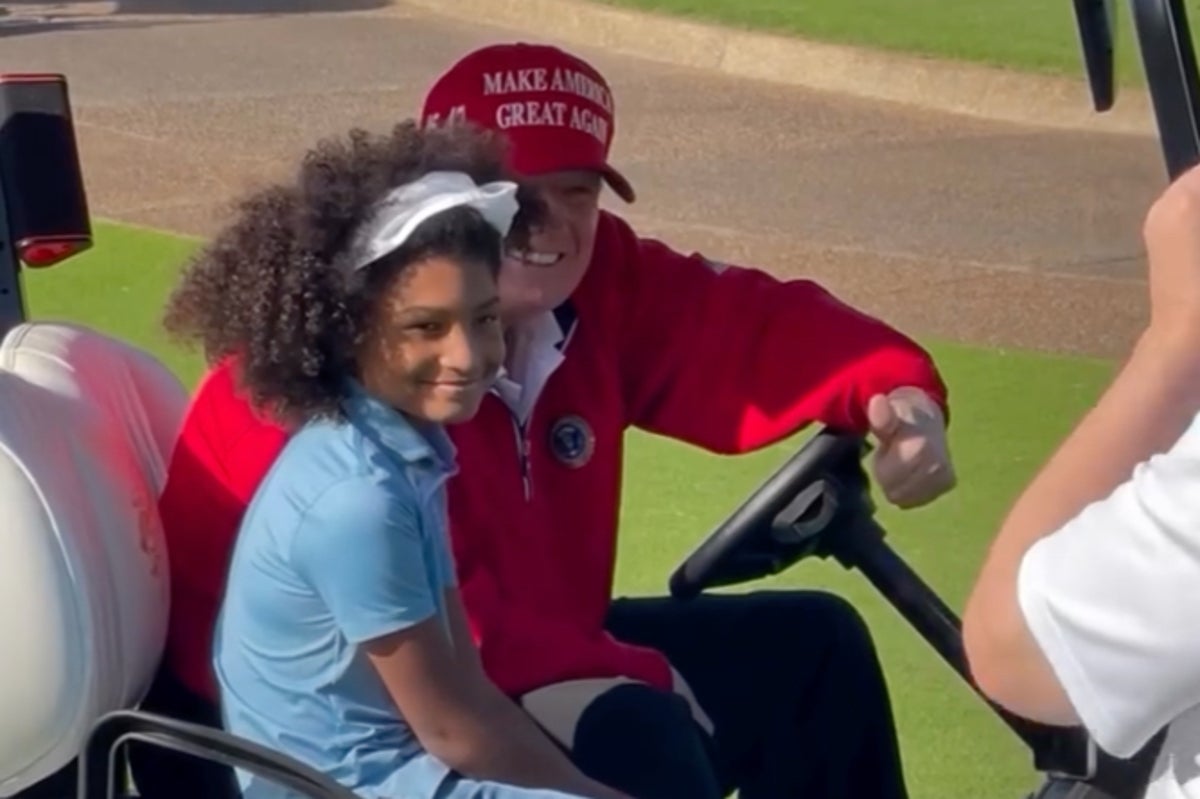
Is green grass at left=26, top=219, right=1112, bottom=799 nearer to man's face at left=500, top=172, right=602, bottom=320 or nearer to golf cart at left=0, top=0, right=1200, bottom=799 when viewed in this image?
golf cart at left=0, top=0, right=1200, bottom=799

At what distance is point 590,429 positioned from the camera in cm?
262

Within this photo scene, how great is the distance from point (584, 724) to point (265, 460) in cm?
42

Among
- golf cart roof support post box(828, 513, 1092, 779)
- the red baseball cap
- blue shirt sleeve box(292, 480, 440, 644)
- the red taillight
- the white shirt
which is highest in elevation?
the white shirt

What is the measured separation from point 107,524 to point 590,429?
0.60 metres

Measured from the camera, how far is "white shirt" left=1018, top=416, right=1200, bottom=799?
1.25m

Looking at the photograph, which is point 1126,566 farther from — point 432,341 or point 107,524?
point 107,524

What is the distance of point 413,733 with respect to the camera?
220cm

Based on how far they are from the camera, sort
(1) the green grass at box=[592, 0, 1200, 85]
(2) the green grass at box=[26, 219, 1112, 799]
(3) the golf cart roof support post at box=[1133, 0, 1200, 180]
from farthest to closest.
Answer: (1) the green grass at box=[592, 0, 1200, 85] < (2) the green grass at box=[26, 219, 1112, 799] < (3) the golf cart roof support post at box=[1133, 0, 1200, 180]

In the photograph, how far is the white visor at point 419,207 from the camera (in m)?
2.19

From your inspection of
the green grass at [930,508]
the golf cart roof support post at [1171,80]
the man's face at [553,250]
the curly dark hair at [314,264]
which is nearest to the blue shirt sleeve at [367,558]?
the curly dark hair at [314,264]

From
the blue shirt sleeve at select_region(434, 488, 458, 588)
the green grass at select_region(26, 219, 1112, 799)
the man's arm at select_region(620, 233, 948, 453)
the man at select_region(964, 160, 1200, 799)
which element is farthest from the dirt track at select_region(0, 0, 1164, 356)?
the man at select_region(964, 160, 1200, 799)

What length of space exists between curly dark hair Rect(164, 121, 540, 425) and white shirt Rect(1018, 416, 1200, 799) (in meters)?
1.00

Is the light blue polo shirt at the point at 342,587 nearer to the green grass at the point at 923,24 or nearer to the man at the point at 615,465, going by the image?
the man at the point at 615,465

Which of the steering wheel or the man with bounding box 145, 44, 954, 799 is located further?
the steering wheel
